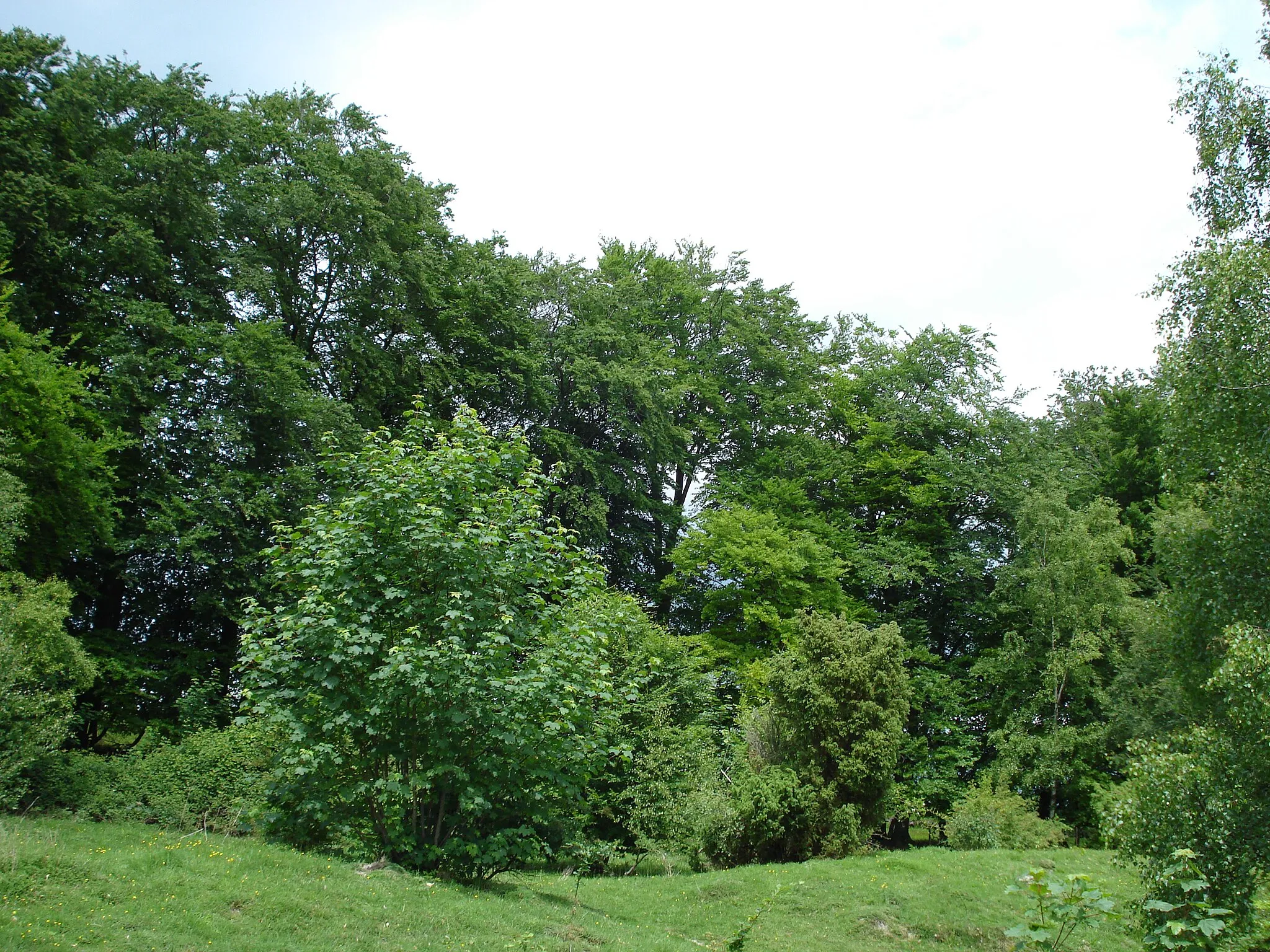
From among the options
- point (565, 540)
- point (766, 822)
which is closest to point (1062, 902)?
point (565, 540)

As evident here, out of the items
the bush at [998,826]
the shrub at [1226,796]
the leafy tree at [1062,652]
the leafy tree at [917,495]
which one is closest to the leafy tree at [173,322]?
the leafy tree at [917,495]

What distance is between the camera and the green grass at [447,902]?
764 centimetres

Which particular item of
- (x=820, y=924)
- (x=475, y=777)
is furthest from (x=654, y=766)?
(x=475, y=777)

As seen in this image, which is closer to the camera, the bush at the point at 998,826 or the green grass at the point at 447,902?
the green grass at the point at 447,902

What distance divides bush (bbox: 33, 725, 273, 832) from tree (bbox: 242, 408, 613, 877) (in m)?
4.62

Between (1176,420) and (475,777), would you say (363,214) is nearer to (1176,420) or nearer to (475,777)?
(475,777)

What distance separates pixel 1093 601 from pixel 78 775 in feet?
83.8

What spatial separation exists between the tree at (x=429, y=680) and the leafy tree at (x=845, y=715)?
716 centimetres

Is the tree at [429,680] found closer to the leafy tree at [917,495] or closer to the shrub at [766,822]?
the shrub at [766,822]

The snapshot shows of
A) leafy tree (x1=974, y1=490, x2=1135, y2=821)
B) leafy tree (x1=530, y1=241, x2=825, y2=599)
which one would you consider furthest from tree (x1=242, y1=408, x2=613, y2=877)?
leafy tree (x1=974, y1=490, x2=1135, y2=821)

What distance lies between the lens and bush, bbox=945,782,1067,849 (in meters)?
19.9

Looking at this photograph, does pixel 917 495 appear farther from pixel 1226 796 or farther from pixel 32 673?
pixel 32 673

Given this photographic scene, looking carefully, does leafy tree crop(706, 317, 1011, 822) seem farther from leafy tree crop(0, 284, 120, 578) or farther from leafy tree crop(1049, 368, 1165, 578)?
leafy tree crop(0, 284, 120, 578)

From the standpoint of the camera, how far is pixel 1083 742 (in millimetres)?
23938
